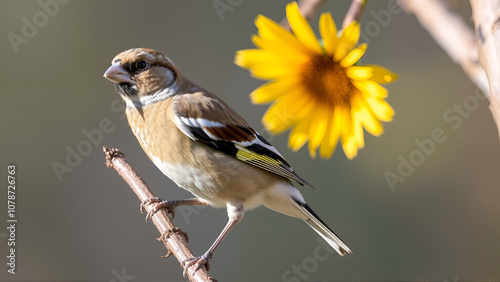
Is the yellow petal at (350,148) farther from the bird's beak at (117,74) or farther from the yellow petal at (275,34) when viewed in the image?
the bird's beak at (117,74)

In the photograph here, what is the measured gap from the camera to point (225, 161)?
165cm

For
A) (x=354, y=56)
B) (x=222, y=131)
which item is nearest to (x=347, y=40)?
(x=354, y=56)

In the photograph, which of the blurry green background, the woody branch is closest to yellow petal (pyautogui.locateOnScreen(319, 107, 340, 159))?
the woody branch

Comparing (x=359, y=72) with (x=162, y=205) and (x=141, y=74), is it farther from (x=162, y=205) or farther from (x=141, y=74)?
(x=162, y=205)

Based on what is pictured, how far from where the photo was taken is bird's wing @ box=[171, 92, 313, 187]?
5.27 ft

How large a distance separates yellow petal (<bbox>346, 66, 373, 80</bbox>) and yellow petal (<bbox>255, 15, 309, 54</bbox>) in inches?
3.1

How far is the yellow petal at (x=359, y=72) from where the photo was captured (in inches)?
31.2

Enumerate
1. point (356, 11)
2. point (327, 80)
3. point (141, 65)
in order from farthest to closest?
point (141, 65) → point (327, 80) → point (356, 11)

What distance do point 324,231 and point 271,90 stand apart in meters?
0.84

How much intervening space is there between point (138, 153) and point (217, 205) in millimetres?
1062

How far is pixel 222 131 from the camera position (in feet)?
5.38

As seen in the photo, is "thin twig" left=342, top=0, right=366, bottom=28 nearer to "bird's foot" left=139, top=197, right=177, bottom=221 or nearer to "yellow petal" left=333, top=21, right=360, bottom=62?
"yellow petal" left=333, top=21, right=360, bottom=62

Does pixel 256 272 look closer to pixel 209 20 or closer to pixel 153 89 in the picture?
pixel 153 89

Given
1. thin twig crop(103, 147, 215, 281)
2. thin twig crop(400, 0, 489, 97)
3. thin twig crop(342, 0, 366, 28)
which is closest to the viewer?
thin twig crop(400, 0, 489, 97)
